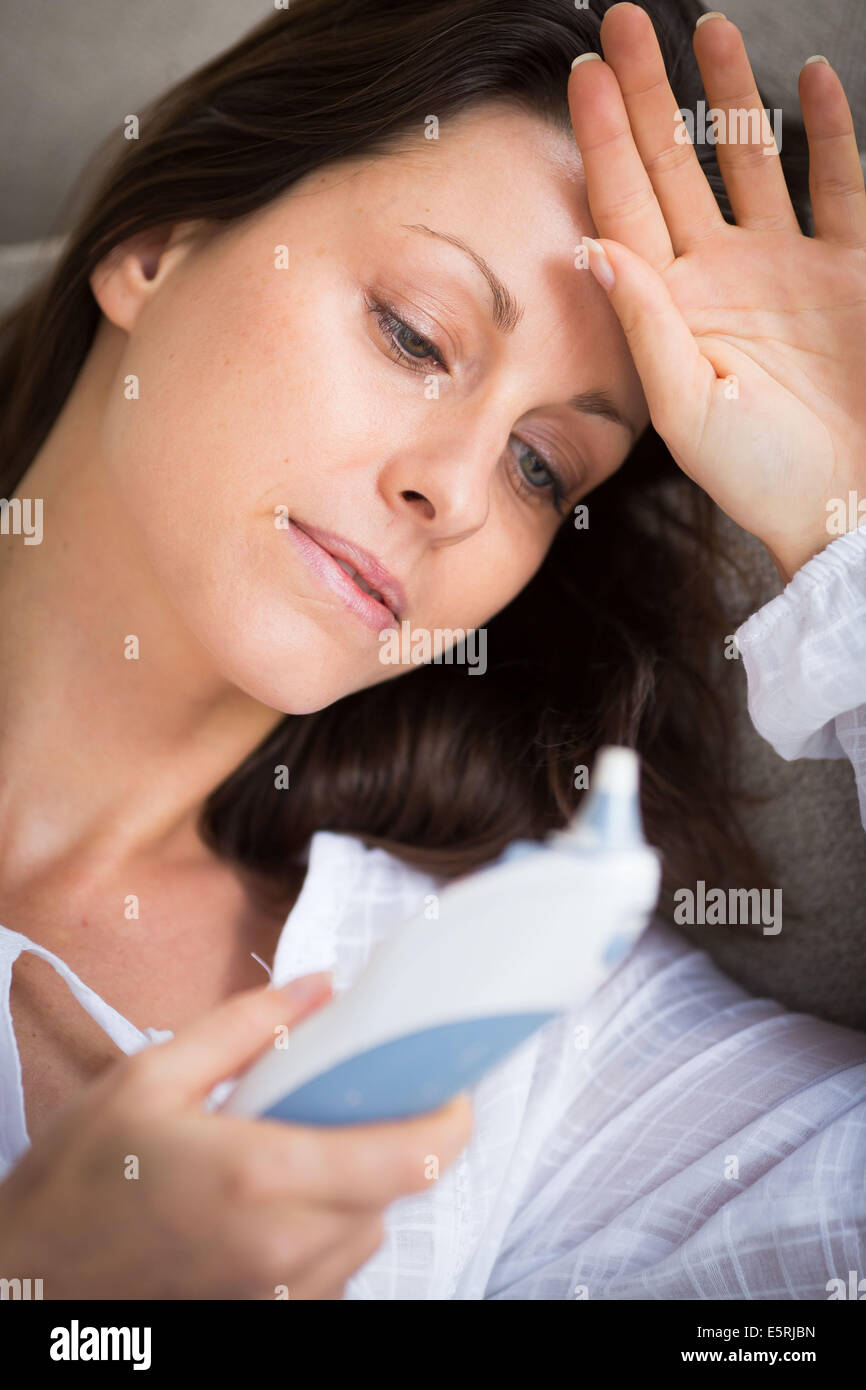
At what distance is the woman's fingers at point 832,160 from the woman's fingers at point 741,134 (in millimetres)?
27

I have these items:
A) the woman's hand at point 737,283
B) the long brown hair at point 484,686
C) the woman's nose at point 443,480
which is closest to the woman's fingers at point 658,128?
the woman's hand at point 737,283

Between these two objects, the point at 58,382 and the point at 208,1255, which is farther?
the point at 58,382

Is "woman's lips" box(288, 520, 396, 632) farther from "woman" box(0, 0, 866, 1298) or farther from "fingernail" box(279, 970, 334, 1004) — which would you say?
"fingernail" box(279, 970, 334, 1004)

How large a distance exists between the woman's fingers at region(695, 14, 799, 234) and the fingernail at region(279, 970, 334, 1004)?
0.71 metres

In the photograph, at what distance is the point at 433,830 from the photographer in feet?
3.85

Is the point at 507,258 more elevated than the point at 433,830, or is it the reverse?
the point at 507,258

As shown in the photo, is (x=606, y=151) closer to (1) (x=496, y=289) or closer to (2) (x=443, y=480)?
(1) (x=496, y=289)

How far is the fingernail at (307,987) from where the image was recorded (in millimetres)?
457

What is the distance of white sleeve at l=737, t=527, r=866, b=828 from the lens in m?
0.77

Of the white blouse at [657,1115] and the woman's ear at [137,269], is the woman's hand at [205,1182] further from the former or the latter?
the woman's ear at [137,269]
